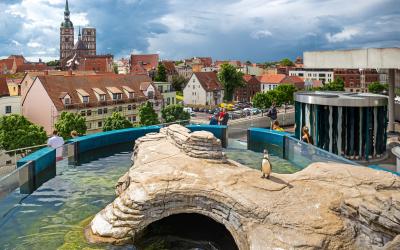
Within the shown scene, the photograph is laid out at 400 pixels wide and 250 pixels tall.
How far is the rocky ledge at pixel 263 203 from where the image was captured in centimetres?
1047

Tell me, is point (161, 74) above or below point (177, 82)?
above

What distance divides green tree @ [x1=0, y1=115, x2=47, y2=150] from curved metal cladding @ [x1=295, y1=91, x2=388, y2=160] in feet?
123

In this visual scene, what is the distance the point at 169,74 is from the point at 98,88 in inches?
2473

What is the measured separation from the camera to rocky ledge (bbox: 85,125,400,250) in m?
10.5

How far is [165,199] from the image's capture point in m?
13.0

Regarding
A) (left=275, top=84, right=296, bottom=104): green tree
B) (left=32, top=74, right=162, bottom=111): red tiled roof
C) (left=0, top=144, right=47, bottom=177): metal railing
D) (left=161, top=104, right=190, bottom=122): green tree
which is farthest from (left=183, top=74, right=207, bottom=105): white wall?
(left=0, top=144, right=47, bottom=177): metal railing

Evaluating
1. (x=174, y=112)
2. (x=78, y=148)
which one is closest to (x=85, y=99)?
(x=174, y=112)

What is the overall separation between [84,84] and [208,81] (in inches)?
1872

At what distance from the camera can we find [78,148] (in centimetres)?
2202

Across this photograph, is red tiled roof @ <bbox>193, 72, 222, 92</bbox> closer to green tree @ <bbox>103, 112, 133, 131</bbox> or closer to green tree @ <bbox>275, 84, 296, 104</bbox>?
green tree @ <bbox>275, 84, 296, 104</bbox>

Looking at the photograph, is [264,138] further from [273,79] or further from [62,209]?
[273,79]

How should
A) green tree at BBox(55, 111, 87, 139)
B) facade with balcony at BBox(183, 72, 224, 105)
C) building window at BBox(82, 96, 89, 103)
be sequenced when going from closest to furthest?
green tree at BBox(55, 111, 87, 139) < building window at BBox(82, 96, 89, 103) < facade with balcony at BBox(183, 72, 224, 105)

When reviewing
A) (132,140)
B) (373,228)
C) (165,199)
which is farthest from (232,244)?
(132,140)

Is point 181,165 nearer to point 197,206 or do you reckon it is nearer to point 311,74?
point 197,206
